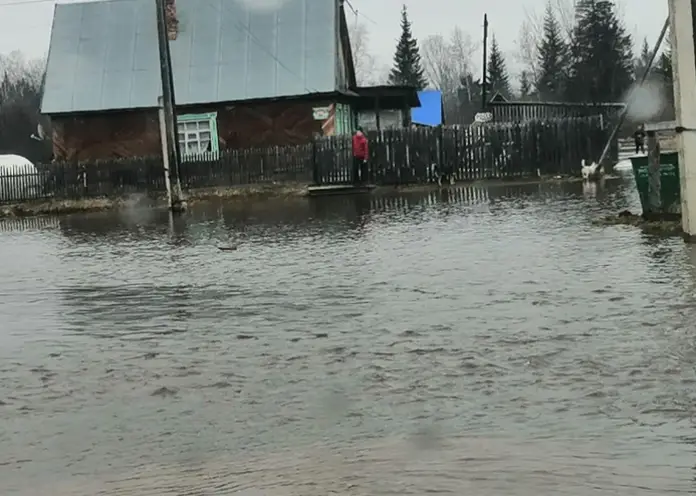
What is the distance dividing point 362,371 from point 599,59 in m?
73.4

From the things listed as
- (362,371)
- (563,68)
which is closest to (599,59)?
(563,68)

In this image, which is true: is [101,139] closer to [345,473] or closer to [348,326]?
[348,326]

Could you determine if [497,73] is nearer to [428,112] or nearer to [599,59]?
[599,59]

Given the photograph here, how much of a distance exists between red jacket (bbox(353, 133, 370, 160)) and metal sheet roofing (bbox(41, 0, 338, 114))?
5.88 metres

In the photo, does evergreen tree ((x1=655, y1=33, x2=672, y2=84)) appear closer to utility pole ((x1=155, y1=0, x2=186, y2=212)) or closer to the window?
the window

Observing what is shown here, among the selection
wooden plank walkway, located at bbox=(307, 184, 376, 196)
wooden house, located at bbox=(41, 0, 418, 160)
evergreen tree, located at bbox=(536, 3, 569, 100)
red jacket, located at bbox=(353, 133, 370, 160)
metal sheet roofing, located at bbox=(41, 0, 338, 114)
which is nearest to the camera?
red jacket, located at bbox=(353, 133, 370, 160)

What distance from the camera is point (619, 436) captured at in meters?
5.39

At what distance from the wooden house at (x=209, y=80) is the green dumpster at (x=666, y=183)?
22421 mm

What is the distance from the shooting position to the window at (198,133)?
3841 cm

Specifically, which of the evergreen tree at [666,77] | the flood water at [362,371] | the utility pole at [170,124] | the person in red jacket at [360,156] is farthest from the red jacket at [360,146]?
the evergreen tree at [666,77]

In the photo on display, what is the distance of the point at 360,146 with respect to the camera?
3116 cm

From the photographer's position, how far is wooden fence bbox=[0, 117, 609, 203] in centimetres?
3303

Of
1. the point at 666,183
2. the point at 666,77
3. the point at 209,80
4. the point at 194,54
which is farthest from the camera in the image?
the point at 666,77

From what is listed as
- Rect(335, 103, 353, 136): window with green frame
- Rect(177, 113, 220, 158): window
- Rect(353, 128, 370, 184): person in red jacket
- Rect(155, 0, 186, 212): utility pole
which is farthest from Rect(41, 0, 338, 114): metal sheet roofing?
Rect(155, 0, 186, 212): utility pole
